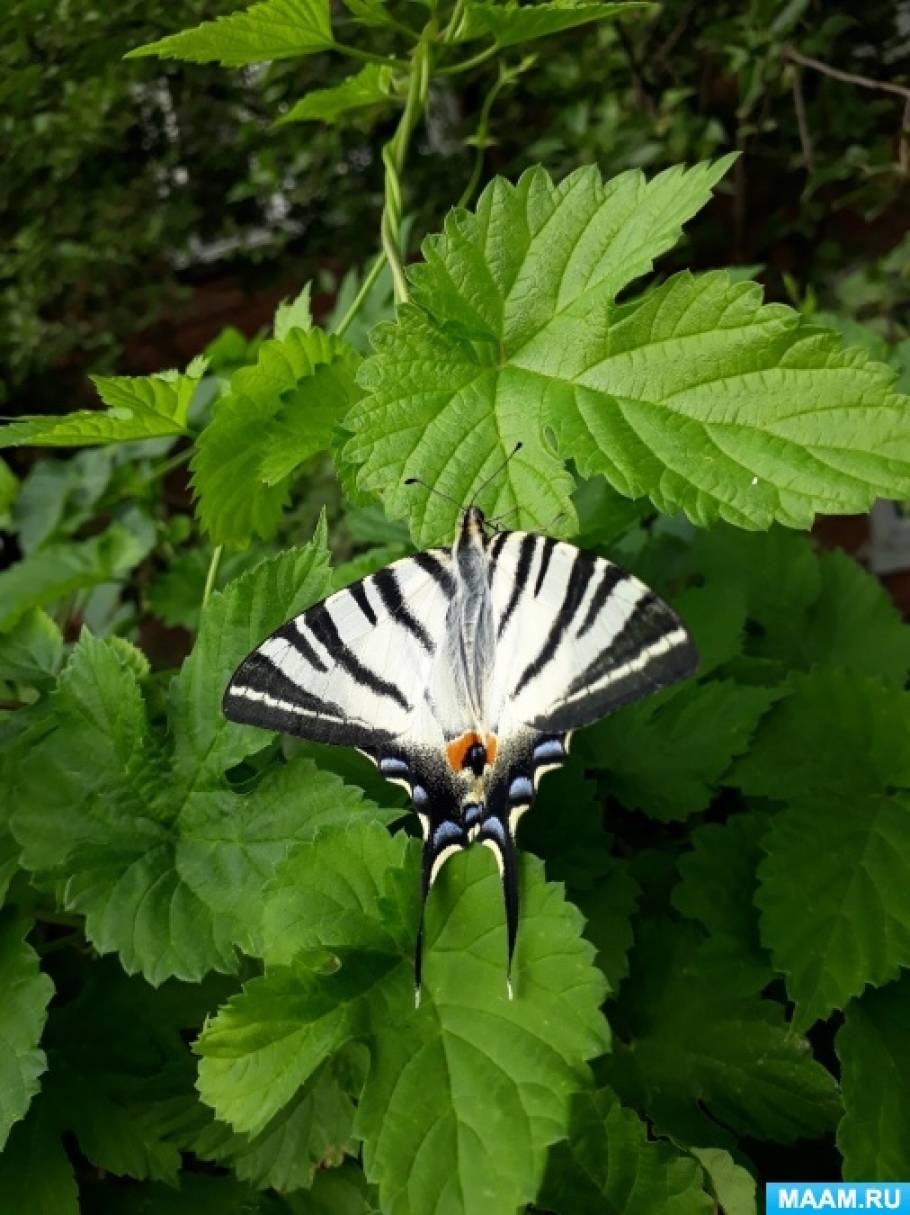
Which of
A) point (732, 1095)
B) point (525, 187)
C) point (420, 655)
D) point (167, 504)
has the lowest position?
point (167, 504)

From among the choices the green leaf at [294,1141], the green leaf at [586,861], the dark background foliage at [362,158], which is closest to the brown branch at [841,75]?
the dark background foliage at [362,158]

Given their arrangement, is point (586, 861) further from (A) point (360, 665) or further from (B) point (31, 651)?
(B) point (31, 651)

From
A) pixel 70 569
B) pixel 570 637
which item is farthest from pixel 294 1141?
pixel 70 569

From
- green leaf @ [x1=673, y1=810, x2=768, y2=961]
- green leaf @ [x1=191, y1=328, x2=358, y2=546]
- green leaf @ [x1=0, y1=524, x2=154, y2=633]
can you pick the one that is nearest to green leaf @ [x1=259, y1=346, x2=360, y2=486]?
green leaf @ [x1=191, y1=328, x2=358, y2=546]

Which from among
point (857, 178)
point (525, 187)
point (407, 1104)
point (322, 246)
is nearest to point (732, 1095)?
point (407, 1104)

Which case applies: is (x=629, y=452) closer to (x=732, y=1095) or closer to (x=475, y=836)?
(x=475, y=836)

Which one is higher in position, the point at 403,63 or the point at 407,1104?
the point at 403,63

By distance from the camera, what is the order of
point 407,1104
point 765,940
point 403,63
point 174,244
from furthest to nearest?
point 174,244
point 403,63
point 765,940
point 407,1104

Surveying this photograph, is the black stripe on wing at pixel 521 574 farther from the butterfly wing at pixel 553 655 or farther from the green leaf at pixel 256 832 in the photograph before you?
the green leaf at pixel 256 832
